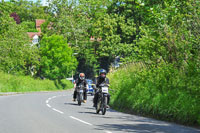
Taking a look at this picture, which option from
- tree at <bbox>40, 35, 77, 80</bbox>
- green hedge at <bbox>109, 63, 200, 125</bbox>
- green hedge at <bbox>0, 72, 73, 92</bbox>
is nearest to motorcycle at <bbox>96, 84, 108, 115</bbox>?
green hedge at <bbox>109, 63, 200, 125</bbox>

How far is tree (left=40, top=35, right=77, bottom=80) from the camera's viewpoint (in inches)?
2542

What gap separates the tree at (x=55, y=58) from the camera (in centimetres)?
6456

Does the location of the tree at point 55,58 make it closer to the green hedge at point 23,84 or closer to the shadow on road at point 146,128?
the green hedge at point 23,84

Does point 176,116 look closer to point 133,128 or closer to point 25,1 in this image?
point 133,128

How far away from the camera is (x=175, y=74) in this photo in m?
16.8

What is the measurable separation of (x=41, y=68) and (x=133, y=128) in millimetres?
55066

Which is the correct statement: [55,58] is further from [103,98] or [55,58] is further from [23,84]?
[103,98]

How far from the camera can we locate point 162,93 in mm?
17250

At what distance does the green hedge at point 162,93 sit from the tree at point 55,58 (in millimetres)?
41979

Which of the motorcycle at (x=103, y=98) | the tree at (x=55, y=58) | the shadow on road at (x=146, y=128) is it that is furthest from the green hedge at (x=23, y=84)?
the shadow on road at (x=146, y=128)

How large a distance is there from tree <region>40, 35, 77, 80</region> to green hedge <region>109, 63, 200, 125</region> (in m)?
42.0

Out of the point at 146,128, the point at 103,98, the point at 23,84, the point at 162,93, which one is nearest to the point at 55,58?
the point at 23,84

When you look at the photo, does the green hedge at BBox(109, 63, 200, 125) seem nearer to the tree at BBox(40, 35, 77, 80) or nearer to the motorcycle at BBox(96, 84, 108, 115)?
the motorcycle at BBox(96, 84, 108, 115)

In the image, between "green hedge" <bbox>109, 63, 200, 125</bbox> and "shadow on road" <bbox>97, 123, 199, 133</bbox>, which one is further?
"green hedge" <bbox>109, 63, 200, 125</bbox>
